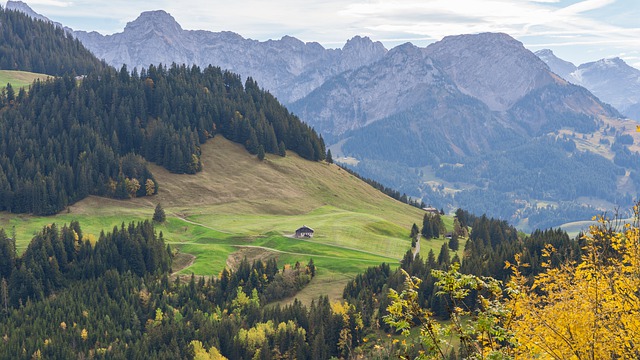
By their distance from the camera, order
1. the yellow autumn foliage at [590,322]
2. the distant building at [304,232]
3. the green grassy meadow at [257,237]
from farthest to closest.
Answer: the distant building at [304,232]
the green grassy meadow at [257,237]
the yellow autumn foliage at [590,322]

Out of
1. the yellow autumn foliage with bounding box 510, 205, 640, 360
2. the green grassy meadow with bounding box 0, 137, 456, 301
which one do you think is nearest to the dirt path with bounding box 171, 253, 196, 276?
the green grassy meadow with bounding box 0, 137, 456, 301

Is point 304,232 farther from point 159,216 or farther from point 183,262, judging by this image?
point 159,216

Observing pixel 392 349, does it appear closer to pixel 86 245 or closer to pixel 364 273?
pixel 364 273

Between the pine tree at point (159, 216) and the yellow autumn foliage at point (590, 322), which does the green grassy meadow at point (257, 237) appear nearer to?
the pine tree at point (159, 216)

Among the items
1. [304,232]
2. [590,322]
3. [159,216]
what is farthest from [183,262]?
[590,322]

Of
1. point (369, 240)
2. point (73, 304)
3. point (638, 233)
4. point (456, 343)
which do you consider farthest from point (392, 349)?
point (369, 240)

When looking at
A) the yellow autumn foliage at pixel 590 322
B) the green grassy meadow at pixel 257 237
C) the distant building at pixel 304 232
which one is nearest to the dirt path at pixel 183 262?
the green grassy meadow at pixel 257 237

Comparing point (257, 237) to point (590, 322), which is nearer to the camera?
point (590, 322)

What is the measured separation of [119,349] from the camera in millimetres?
111625

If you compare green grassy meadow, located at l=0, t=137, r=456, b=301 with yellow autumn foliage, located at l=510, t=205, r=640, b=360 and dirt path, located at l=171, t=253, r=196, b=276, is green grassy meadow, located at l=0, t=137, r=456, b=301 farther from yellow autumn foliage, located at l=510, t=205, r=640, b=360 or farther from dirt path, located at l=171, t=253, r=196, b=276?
yellow autumn foliage, located at l=510, t=205, r=640, b=360

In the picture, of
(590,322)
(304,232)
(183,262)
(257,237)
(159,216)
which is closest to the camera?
(590,322)

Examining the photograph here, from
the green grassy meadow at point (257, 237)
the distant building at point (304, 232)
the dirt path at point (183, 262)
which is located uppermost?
the distant building at point (304, 232)

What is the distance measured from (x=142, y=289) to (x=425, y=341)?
12975 centimetres

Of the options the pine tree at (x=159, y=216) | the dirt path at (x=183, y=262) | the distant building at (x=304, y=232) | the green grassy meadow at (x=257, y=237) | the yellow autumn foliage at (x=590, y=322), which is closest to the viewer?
the yellow autumn foliage at (x=590, y=322)
